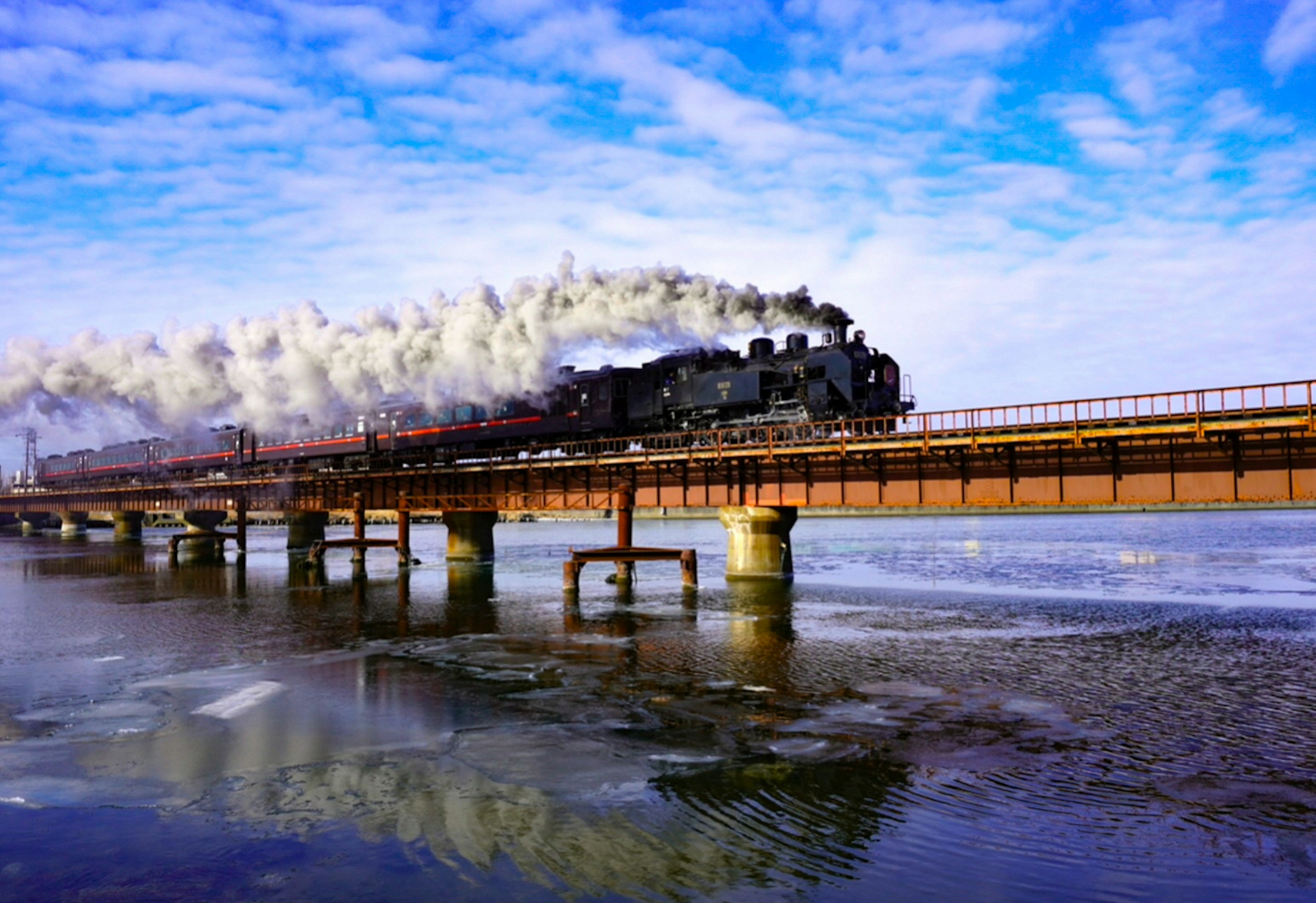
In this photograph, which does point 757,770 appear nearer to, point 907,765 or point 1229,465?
point 907,765

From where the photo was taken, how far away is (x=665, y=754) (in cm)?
1351

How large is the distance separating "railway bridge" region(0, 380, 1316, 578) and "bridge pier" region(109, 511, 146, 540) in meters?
52.2

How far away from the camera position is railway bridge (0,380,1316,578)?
91.1 ft

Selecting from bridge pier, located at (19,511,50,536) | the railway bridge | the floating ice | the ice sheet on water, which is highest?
the railway bridge

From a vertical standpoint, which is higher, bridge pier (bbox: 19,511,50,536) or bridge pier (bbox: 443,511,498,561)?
bridge pier (bbox: 443,511,498,561)

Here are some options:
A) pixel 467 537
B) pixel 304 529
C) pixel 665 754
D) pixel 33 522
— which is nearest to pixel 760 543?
pixel 467 537

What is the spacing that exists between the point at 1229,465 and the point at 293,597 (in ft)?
116

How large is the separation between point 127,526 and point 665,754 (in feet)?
361

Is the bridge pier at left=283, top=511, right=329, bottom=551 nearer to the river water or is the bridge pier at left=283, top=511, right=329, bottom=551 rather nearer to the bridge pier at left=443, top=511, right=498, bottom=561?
the bridge pier at left=443, top=511, right=498, bottom=561

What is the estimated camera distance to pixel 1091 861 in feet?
31.2

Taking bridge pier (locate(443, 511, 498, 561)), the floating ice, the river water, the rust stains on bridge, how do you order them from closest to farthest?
1. the river water
2. the floating ice
3. the rust stains on bridge
4. bridge pier (locate(443, 511, 498, 561))

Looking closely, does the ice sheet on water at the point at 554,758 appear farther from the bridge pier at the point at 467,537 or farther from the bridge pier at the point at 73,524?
the bridge pier at the point at 73,524

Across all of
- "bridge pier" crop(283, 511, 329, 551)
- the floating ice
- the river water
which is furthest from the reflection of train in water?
the floating ice

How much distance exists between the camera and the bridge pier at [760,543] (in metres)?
41.8
